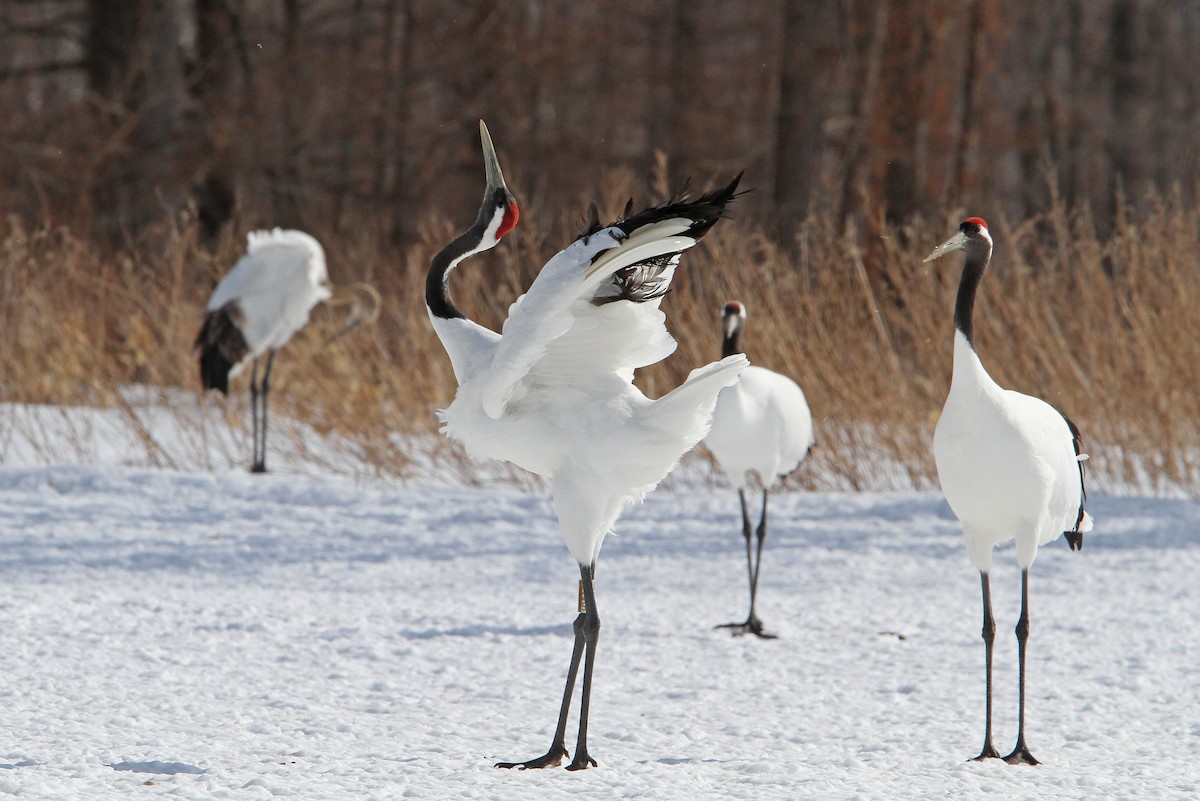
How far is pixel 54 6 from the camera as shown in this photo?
21781 millimetres

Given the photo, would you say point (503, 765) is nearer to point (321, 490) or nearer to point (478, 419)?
point (478, 419)

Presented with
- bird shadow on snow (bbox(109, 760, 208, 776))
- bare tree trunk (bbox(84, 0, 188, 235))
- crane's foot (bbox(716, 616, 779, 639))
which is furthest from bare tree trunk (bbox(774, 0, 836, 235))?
bird shadow on snow (bbox(109, 760, 208, 776))

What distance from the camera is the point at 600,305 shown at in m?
3.33

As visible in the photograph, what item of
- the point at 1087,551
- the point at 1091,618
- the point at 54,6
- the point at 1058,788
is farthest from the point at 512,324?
the point at 54,6

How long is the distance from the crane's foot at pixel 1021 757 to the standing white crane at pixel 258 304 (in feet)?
20.8

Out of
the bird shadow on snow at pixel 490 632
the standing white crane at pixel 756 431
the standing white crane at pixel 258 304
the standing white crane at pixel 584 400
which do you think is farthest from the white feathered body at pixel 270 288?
the standing white crane at pixel 584 400

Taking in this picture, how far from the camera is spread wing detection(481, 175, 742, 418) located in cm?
315

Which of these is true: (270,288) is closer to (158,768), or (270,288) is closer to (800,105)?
(800,105)

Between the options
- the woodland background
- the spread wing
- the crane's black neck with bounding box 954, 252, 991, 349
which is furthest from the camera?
the woodland background

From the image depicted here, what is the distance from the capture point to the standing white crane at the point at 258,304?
912 cm

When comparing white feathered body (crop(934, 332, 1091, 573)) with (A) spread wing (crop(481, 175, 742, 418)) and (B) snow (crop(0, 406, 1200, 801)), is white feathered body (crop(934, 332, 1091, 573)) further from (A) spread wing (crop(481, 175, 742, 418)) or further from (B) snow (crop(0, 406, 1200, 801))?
(A) spread wing (crop(481, 175, 742, 418))

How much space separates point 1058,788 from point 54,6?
22.0 metres

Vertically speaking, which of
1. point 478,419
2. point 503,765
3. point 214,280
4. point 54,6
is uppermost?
point 54,6

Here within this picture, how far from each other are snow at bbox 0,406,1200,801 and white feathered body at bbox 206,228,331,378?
55.9 inches
